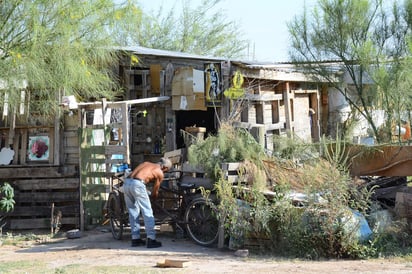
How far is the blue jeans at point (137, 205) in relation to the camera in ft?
33.3

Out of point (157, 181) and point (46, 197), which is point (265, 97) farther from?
point (46, 197)

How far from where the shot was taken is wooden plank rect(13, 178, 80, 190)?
1338 centimetres

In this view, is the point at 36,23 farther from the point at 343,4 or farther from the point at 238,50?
the point at 238,50

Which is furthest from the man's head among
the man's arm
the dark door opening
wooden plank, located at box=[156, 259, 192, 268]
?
the dark door opening

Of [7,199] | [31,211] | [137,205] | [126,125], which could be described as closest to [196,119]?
[126,125]

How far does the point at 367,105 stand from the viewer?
1450cm

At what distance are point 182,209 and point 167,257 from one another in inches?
61.4

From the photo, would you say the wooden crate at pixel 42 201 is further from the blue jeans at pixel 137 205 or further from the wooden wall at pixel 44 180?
the blue jeans at pixel 137 205

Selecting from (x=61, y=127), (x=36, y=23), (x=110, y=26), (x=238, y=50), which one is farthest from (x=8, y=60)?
(x=238, y=50)

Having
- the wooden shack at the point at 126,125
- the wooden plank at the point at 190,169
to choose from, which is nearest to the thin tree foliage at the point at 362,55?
the wooden shack at the point at 126,125

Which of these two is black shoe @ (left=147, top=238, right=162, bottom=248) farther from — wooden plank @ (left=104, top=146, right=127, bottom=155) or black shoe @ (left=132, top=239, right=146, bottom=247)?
wooden plank @ (left=104, top=146, right=127, bottom=155)

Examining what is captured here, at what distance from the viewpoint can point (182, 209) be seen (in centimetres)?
1071

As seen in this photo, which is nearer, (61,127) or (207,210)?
(207,210)

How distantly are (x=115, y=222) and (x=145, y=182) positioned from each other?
148cm
